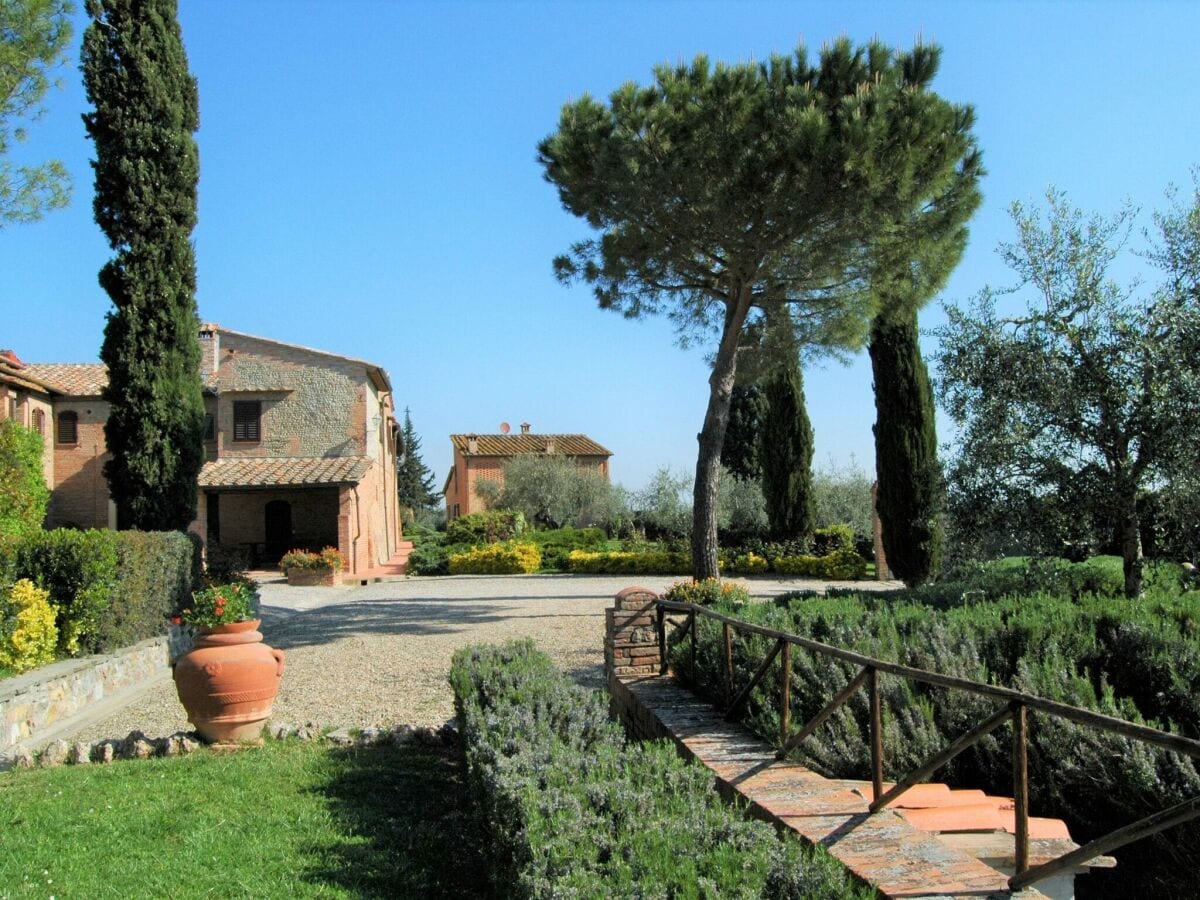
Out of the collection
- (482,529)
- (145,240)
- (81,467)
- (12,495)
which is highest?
(145,240)

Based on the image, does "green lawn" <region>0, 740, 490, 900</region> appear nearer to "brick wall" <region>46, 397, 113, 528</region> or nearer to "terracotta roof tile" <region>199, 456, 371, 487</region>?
"terracotta roof tile" <region>199, 456, 371, 487</region>

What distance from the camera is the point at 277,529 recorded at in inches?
1126

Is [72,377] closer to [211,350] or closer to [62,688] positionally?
[211,350]

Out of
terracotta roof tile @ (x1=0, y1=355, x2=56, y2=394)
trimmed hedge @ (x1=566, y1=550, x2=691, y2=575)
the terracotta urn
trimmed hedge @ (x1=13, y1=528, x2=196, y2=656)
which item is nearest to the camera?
the terracotta urn

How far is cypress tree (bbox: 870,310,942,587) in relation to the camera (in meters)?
16.6

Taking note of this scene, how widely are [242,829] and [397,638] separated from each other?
8.00 metres

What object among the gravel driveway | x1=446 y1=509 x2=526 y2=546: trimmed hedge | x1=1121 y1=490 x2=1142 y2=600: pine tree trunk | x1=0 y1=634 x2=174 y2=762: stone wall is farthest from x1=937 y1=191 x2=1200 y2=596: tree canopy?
x1=446 y1=509 x2=526 y2=546: trimmed hedge

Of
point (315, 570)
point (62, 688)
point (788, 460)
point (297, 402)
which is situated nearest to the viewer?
point (62, 688)

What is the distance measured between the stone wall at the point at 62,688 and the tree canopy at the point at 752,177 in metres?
7.36

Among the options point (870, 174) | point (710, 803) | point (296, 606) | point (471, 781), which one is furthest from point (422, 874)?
point (296, 606)

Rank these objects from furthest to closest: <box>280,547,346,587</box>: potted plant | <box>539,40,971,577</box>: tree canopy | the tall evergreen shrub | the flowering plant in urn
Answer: <box>280,547,346,587</box>: potted plant → <box>539,40,971,577</box>: tree canopy → the tall evergreen shrub → the flowering plant in urn

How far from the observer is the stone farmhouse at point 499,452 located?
40.2 m

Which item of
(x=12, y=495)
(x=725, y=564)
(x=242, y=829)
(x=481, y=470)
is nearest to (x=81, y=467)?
(x=481, y=470)

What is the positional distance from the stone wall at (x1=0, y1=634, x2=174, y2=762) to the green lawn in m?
1.35
